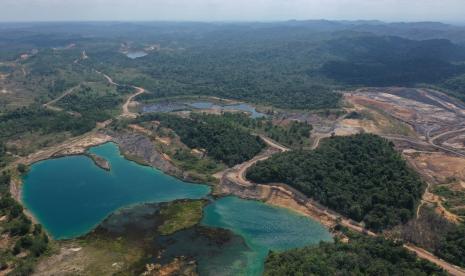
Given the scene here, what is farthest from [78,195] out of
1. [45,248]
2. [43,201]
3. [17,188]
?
[45,248]

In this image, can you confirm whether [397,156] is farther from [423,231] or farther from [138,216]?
[138,216]

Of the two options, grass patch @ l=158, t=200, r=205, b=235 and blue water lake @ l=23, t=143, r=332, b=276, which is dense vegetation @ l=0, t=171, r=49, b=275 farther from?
grass patch @ l=158, t=200, r=205, b=235

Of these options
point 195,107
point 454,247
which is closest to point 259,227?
point 454,247

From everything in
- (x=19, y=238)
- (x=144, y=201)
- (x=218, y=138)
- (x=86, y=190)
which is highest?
(x=218, y=138)

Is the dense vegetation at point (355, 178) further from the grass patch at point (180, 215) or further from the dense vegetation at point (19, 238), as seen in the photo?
the dense vegetation at point (19, 238)

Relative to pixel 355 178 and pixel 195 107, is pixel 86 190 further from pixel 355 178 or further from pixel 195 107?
pixel 195 107

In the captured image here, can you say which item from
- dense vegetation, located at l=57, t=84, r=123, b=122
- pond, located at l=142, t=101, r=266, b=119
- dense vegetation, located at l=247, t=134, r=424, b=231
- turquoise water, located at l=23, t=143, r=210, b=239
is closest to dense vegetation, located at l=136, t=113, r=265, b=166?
dense vegetation, located at l=247, t=134, r=424, b=231

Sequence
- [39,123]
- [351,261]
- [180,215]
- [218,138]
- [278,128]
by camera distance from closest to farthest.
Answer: [351,261] < [180,215] < [218,138] < [39,123] < [278,128]
